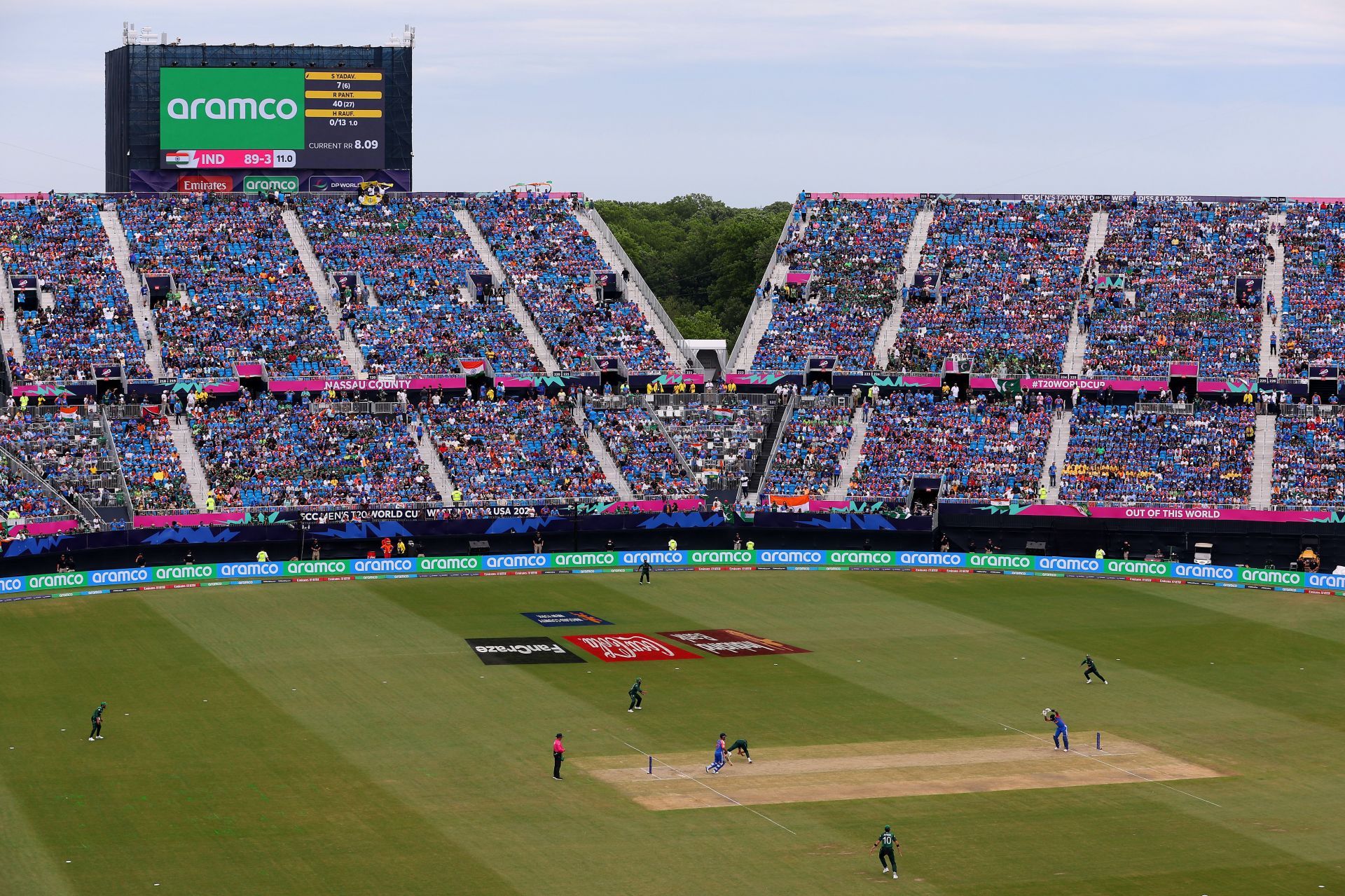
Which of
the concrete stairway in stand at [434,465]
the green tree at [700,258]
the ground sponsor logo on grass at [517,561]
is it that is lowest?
the ground sponsor logo on grass at [517,561]

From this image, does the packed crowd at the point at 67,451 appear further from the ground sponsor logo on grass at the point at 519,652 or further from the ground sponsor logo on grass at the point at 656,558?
the ground sponsor logo on grass at the point at 519,652

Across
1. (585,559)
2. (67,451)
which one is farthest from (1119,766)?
(67,451)

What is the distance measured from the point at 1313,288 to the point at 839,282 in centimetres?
2415

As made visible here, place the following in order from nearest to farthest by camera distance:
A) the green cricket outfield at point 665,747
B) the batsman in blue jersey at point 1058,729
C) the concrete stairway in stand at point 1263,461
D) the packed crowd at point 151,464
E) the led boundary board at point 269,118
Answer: the green cricket outfield at point 665,747, the batsman in blue jersey at point 1058,729, the packed crowd at point 151,464, the concrete stairway in stand at point 1263,461, the led boundary board at point 269,118

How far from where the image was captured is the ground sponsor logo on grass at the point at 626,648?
56062 mm

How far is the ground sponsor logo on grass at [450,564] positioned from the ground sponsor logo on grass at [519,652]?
14165mm

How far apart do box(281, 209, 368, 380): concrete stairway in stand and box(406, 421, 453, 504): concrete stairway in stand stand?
5539 millimetres

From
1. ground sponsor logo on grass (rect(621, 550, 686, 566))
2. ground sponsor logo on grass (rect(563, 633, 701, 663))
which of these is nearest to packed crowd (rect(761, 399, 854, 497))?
ground sponsor logo on grass (rect(621, 550, 686, 566))

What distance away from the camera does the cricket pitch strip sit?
131ft

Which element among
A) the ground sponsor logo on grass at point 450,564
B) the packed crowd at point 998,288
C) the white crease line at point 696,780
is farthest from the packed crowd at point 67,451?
the packed crowd at point 998,288

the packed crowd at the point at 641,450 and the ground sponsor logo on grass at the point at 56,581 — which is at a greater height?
the packed crowd at the point at 641,450

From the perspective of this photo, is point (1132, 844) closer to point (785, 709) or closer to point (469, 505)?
point (785, 709)

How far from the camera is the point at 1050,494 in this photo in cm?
7944

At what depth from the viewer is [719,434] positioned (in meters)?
84.9
